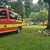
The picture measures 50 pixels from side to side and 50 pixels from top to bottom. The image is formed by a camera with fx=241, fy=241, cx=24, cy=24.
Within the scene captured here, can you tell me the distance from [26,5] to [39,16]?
5.34 m

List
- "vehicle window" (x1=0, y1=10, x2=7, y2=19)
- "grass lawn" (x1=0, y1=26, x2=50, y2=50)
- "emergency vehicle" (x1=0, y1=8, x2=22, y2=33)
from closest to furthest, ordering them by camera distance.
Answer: "grass lawn" (x1=0, y1=26, x2=50, y2=50) → "emergency vehicle" (x1=0, y1=8, x2=22, y2=33) → "vehicle window" (x1=0, y1=10, x2=7, y2=19)

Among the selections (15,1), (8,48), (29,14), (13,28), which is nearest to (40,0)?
(13,28)

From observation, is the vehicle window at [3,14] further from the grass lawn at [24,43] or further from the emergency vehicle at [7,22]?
the grass lawn at [24,43]

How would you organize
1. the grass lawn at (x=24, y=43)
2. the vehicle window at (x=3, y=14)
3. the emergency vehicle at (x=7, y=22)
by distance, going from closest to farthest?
the grass lawn at (x=24, y=43) → the emergency vehicle at (x=7, y=22) → the vehicle window at (x=3, y=14)

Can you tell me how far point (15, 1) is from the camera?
168 ft

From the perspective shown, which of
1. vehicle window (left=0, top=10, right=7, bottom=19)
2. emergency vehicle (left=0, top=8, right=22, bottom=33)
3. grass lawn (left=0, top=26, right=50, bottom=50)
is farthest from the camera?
vehicle window (left=0, top=10, right=7, bottom=19)

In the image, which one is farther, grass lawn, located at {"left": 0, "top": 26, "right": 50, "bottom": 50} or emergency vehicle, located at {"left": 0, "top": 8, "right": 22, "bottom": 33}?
emergency vehicle, located at {"left": 0, "top": 8, "right": 22, "bottom": 33}

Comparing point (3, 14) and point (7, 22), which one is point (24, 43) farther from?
point (3, 14)

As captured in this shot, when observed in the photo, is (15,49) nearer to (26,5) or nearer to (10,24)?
(10,24)

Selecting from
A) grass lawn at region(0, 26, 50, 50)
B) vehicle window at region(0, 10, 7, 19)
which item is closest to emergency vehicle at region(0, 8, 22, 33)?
vehicle window at region(0, 10, 7, 19)

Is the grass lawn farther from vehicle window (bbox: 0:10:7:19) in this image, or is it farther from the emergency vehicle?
vehicle window (bbox: 0:10:7:19)

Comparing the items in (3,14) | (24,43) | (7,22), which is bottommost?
(24,43)

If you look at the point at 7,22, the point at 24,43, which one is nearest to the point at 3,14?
the point at 7,22

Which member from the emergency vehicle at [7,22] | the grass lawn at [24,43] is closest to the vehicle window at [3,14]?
the emergency vehicle at [7,22]
